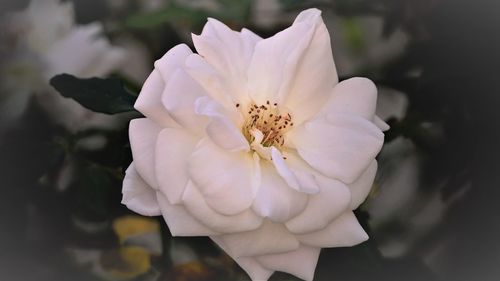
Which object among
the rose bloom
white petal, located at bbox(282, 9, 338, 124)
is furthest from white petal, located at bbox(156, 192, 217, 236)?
white petal, located at bbox(282, 9, 338, 124)

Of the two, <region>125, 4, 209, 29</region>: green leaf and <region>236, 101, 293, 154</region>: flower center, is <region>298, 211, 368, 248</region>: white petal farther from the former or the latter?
<region>125, 4, 209, 29</region>: green leaf

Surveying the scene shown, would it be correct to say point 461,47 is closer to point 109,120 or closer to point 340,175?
point 340,175

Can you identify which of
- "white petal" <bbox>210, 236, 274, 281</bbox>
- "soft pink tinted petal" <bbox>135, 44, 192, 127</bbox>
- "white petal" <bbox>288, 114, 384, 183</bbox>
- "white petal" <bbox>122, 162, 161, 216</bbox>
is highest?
"soft pink tinted petal" <bbox>135, 44, 192, 127</bbox>

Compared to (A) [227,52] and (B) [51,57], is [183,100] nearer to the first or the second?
(A) [227,52]

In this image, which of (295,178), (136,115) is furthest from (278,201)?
(136,115)

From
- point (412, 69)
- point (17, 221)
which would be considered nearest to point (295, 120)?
point (412, 69)
